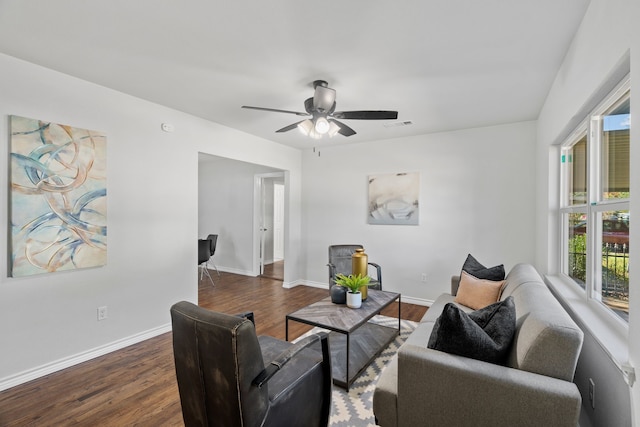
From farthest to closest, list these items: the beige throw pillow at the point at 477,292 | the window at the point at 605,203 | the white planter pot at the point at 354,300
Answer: the white planter pot at the point at 354,300
the beige throw pillow at the point at 477,292
the window at the point at 605,203

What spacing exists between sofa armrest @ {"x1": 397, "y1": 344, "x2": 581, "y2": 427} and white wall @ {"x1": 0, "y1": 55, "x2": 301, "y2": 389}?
279 cm

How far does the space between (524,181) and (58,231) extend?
4943mm

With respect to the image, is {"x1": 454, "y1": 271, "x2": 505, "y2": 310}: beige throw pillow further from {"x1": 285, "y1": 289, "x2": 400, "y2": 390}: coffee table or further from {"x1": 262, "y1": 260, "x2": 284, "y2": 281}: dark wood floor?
{"x1": 262, "y1": 260, "x2": 284, "y2": 281}: dark wood floor

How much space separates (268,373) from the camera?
139cm

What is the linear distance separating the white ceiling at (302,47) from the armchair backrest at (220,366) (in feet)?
5.60

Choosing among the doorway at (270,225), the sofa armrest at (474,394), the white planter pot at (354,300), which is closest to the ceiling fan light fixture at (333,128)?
the white planter pot at (354,300)

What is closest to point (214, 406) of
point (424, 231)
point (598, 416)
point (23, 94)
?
point (598, 416)

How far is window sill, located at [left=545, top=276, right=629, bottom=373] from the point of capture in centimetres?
136

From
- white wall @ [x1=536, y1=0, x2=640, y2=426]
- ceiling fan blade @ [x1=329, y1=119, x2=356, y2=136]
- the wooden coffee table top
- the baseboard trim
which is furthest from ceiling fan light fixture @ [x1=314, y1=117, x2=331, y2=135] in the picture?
the baseboard trim

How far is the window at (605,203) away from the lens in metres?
1.63

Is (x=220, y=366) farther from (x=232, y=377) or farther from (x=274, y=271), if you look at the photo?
(x=274, y=271)

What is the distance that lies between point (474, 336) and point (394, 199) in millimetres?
3248

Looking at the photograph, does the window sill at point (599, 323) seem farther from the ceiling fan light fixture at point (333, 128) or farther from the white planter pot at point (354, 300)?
the ceiling fan light fixture at point (333, 128)

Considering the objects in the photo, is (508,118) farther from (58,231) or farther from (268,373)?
(58,231)
